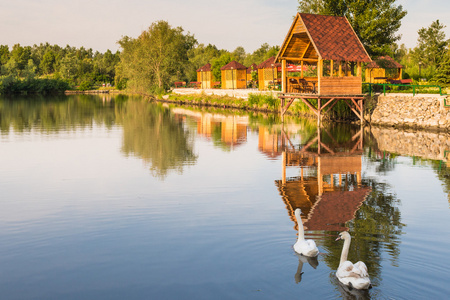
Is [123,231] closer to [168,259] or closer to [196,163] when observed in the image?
[168,259]

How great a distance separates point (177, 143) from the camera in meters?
26.0

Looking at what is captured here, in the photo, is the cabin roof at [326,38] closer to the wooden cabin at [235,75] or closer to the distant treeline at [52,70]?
the wooden cabin at [235,75]

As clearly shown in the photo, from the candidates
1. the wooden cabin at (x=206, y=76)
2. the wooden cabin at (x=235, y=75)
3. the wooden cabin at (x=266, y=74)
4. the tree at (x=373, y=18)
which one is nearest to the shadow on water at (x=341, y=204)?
the tree at (x=373, y=18)

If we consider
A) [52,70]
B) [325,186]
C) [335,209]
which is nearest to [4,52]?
[52,70]

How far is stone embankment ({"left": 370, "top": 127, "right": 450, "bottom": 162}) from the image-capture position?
21.3m

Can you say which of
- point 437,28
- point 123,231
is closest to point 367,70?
point 437,28

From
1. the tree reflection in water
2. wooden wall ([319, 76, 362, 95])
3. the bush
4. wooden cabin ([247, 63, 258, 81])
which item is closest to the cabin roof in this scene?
wooden wall ([319, 76, 362, 95])

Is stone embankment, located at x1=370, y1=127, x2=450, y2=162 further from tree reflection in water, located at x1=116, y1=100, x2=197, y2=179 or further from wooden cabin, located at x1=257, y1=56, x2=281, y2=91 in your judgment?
wooden cabin, located at x1=257, y1=56, x2=281, y2=91

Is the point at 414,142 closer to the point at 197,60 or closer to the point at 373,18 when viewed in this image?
the point at 373,18

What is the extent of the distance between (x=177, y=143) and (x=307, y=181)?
11157 millimetres

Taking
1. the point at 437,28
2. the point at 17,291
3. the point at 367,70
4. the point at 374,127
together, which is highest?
the point at 437,28

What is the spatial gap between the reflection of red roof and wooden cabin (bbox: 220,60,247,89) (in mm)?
52908

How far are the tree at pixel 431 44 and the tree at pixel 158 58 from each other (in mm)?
36971

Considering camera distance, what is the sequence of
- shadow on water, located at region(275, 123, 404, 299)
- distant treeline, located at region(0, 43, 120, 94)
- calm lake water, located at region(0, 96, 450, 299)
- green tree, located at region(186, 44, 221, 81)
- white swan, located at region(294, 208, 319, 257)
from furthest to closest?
distant treeline, located at region(0, 43, 120, 94) < green tree, located at region(186, 44, 221, 81) < shadow on water, located at region(275, 123, 404, 299) < white swan, located at region(294, 208, 319, 257) < calm lake water, located at region(0, 96, 450, 299)
